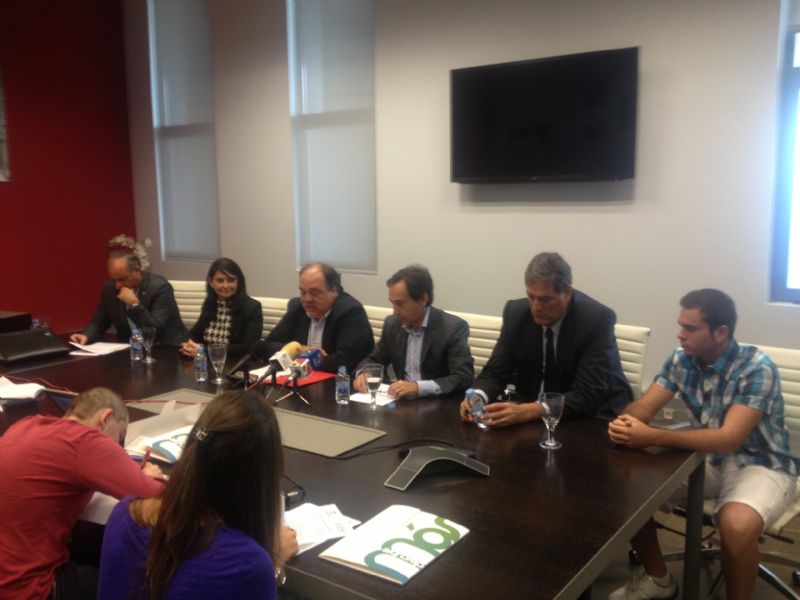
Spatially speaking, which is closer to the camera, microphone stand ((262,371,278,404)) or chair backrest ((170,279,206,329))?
microphone stand ((262,371,278,404))

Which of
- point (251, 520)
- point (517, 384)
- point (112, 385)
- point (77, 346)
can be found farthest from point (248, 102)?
point (251, 520)

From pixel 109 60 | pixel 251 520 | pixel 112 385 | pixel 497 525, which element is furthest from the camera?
pixel 109 60

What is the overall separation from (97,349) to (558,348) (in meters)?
2.31

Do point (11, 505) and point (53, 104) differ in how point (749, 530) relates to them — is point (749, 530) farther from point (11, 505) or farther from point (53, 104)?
point (53, 104)

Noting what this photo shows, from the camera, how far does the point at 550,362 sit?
280 centimetres

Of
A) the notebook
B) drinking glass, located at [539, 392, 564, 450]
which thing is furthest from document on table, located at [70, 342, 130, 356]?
drinking glass, located at [539, 392, 564, 450]

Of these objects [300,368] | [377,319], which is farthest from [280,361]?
[377,319]

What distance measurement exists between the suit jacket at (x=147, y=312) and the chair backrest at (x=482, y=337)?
→ 5.98 ft

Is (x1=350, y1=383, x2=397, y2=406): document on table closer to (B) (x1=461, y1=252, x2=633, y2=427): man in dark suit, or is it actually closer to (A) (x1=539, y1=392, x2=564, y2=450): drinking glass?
(B) (x1=461, y1=252, x2=633, y2=427): man in dark suit

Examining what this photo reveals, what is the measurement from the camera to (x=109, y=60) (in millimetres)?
6145

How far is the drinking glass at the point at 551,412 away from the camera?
2.10 m

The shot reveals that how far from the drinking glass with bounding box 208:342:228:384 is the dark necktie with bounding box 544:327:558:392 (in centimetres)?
130

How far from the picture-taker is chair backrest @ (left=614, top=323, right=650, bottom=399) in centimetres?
294

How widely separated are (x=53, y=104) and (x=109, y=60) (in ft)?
2.33
